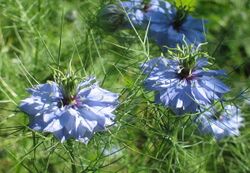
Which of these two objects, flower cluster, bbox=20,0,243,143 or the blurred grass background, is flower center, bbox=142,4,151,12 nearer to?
the blurred grass background

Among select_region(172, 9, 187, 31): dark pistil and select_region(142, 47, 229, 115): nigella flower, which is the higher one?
select_region(172, 9, 187, 31): dark pistil

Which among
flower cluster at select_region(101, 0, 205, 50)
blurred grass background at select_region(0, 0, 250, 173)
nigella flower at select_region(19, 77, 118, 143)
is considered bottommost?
blurred grass background at select_region(0, 0, 250, 173)

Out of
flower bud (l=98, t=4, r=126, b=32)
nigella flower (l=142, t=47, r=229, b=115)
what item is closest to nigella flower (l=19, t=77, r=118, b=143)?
nigella flower (l=142, t=47, r=229, b=115)

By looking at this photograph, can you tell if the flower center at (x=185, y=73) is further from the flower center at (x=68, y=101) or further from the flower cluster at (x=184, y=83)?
the flower center at (x=68, y=101)

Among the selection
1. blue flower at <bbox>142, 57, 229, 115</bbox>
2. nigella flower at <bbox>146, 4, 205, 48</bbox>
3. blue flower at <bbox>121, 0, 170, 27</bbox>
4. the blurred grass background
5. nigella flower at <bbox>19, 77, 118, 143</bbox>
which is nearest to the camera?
nigella flower at <bbox>19, 77, 118, 143</bbox>

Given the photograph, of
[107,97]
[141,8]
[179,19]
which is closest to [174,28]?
[179,19]

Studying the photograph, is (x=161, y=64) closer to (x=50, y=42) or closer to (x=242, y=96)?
(x=242, y=96)
